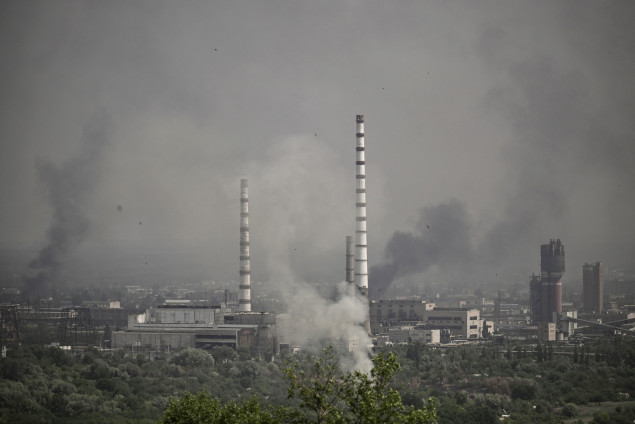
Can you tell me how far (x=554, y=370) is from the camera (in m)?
58.4

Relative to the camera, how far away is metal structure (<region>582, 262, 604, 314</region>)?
103 meters

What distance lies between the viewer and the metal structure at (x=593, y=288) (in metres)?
103

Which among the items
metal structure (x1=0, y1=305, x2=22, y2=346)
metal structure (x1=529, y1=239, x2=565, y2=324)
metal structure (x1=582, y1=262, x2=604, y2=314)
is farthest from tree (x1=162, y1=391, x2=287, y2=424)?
metal structure (x1=582, y1=262, x2=604, y2=314)

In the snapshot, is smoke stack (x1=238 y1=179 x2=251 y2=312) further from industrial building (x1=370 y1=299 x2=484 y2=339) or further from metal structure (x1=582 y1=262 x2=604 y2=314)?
metal structure (x1=582 y1=262 x2=604 y2=314)

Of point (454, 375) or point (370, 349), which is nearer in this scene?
point (454, 375)

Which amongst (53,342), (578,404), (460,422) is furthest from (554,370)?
(53,342)

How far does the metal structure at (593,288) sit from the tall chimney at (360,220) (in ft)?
118

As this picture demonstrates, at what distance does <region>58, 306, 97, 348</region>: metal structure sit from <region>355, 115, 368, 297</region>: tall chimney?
16107 millimetres

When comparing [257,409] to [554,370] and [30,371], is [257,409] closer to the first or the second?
[30,371]

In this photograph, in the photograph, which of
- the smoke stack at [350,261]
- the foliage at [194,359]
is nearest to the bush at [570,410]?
the foliage at [194,359]

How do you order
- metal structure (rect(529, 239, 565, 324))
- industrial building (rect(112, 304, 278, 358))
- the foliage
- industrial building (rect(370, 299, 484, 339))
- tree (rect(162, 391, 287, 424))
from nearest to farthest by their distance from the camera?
1. tree (rect(162, 391, 287, 424))
2. the foliage
3. industrial building (rect(112, 304, 278, 358))
4. industrial building (rect(370, 299, 484, 339))
5. metal structure (rect(529, 239, 565, 324))

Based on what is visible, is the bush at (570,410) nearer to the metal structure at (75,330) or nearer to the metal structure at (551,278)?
the metal structure at (75,330)

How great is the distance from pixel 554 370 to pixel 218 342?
2024 cm

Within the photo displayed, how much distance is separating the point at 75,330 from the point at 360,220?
18126 mm
